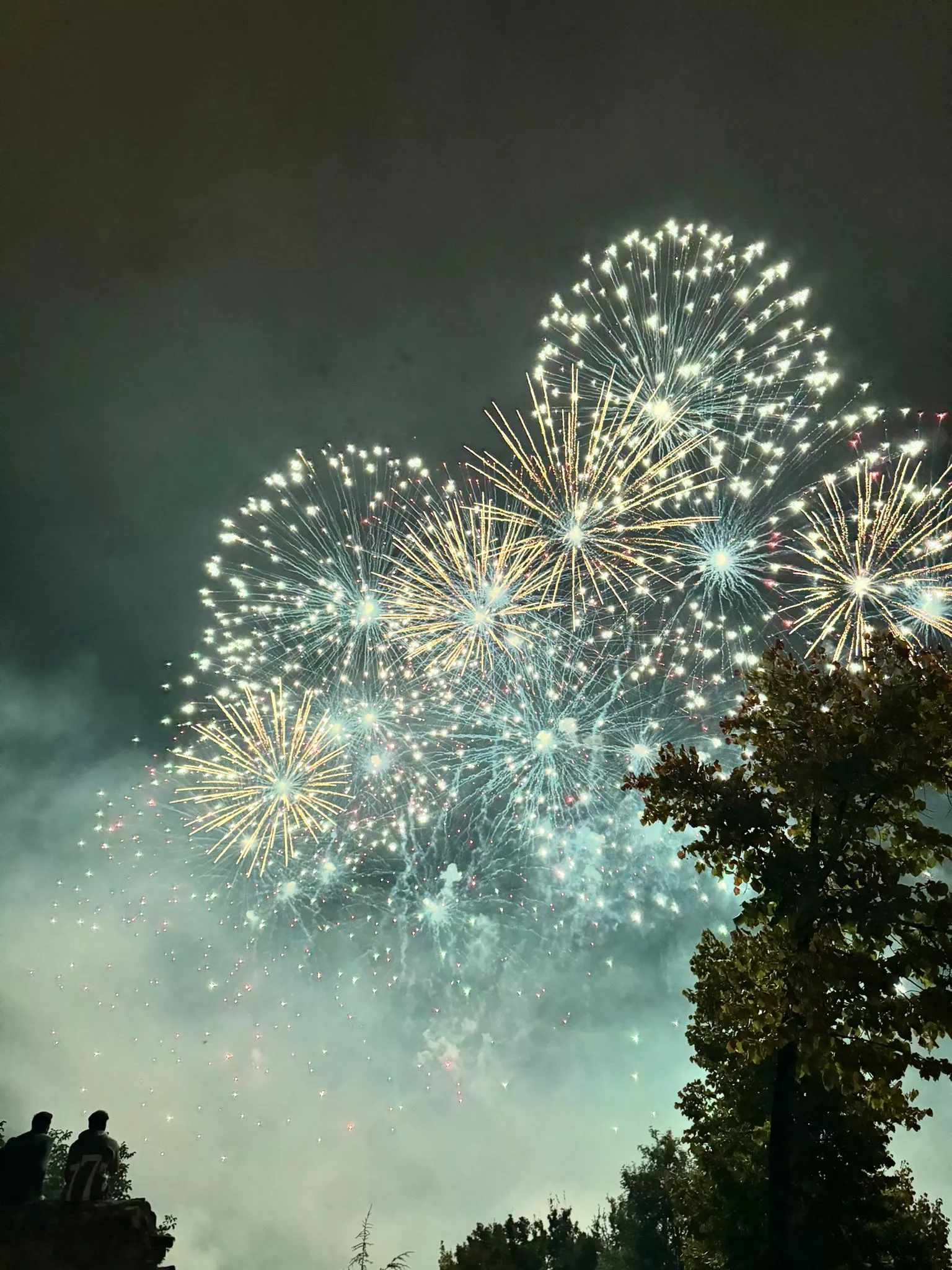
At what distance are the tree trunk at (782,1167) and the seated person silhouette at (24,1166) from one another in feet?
28.9

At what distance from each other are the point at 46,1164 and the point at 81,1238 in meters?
0.91

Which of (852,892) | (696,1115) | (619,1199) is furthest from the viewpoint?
(619,1199)

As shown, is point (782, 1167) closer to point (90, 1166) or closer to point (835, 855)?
point (835, 855)

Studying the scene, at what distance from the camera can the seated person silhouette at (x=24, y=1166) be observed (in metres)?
7.29

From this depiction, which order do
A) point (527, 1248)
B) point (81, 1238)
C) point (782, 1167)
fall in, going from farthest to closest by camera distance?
point (527, 1248), point (782, 1167), point (81, 1238)

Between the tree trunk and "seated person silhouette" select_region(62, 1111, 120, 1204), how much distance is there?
8.16 m

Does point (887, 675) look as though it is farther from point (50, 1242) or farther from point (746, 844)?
point (50, 1242)

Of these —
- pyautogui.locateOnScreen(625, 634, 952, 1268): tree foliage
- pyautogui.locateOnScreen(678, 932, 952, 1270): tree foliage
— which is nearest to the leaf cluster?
pyautogui.locateOnScreen(625, 634, 952, 1268): tree foliage

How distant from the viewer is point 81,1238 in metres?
7.34

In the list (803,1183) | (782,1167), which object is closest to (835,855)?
(782,1167)

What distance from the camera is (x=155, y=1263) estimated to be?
7789mm

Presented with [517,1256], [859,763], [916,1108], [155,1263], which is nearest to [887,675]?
[859,763]

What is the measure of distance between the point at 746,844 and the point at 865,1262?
31.4 feet

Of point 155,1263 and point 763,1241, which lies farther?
point 763,1241
